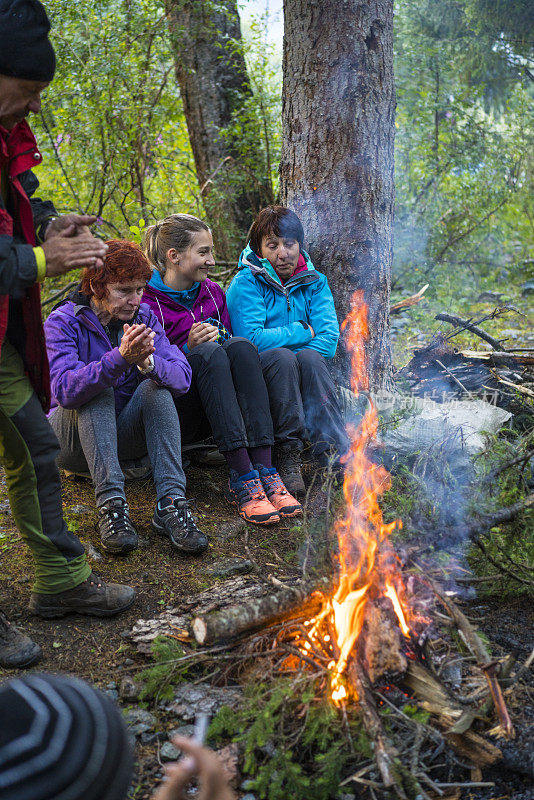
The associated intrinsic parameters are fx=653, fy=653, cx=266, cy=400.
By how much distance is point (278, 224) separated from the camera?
438 cm

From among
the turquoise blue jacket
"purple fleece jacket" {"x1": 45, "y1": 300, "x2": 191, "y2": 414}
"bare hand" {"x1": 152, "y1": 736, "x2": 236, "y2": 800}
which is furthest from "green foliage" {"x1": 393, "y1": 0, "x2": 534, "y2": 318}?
"bare hand" {"x1": 152, "y1": 736, "x2": 236, "y2": 800}

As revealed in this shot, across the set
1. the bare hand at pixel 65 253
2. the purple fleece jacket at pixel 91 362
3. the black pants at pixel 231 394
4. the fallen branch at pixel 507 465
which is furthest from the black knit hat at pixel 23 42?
the fallen branch at pixel 507 465

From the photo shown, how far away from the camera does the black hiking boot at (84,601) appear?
2875mm

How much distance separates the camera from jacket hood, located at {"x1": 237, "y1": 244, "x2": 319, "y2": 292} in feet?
14.4

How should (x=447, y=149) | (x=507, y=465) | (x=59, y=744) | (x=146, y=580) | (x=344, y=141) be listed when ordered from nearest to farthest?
(x=59, y=744) < (x=507, y=465) < (x=146, y=580) < (x=344, y=141) < (x=447, y=149)

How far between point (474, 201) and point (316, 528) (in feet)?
23.5

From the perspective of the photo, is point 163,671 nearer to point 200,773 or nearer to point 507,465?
point 200,773

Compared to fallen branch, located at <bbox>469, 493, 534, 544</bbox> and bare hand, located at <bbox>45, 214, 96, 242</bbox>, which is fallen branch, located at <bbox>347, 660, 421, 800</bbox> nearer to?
fallen branch, located at <bbox>469, 493, 534, 544</bbox>

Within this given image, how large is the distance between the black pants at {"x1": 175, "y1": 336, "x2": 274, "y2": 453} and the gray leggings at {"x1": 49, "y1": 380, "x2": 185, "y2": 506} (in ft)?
1.00

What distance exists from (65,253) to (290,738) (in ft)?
6.11

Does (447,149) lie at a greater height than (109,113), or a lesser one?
lesser

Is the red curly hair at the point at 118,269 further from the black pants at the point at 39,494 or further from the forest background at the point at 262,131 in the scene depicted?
the forest background at the point at 262,131

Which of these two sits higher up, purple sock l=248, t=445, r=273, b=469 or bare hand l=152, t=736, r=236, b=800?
bare hand l=152, t=736, r=236, b=800

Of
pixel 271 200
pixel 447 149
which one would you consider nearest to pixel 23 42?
pixel 271 200
